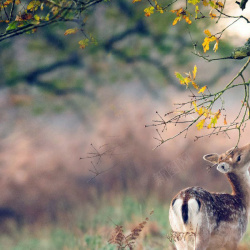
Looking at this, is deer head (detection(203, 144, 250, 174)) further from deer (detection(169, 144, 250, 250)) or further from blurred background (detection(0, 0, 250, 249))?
blurred background (detection(0, 0, 250, 249))

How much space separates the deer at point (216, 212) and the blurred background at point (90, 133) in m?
1.69

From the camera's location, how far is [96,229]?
22.0ft

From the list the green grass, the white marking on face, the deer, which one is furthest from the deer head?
the green grass

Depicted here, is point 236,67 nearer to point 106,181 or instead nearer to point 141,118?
point 141,118

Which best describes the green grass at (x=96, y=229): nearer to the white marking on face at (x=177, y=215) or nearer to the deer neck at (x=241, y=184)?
the deer neck at (x=241, y=184)

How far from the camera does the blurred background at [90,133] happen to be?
736cm

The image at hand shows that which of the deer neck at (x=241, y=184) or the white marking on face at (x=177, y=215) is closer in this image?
the white marking on face at (x=177, y=215)

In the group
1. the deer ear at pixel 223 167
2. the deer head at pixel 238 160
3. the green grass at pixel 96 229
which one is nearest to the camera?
the deer ear at pixel 223 167

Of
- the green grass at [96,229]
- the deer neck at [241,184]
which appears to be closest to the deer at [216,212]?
the deer neck at [241,184]

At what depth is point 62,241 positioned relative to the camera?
6.64 metres

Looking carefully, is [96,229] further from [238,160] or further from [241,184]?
[238,160]

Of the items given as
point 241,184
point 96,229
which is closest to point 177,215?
point 241,184

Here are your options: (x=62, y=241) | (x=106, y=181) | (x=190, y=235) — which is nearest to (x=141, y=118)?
(x=106, y=181)

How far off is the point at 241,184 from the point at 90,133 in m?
2.72
